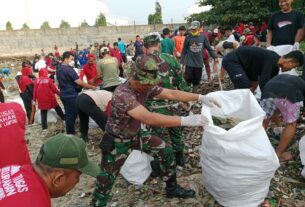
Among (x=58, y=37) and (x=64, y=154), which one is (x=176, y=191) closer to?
(x=64, y=154)

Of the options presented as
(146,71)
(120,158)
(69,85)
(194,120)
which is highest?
(146,71)

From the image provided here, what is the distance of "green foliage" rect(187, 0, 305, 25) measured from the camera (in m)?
14.2

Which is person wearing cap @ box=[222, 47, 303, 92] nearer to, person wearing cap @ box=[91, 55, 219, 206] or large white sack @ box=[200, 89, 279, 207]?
large white sack @ box=[200, 89, 279, 207]

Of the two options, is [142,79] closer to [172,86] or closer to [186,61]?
[172,86]

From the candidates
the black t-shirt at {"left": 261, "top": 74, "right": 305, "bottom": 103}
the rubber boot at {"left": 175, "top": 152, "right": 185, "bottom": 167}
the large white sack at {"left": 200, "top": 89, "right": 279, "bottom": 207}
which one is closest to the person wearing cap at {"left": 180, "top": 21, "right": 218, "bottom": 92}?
the rubber boot at {"left": 175, "top": 152, "right": 185, "bottom": 167}

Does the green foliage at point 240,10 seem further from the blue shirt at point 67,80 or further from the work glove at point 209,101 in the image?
the work glove at point 209,101

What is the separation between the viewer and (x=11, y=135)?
241 centimetres

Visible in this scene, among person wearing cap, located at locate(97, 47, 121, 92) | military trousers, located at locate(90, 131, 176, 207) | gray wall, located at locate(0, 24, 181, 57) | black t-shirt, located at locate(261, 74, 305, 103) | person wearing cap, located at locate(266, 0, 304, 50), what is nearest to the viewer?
military trousers, located at locate(90, 131, 176, 207)

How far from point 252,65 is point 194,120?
6.10ft

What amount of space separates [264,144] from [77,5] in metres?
56.4

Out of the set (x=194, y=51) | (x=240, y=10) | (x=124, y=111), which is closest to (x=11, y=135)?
(x=124, y=111)

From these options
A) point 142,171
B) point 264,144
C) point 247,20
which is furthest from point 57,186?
point 247,20

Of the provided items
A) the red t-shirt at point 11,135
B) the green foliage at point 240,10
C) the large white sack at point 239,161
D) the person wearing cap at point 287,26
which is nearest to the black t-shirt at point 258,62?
the person wearing cap at point 287,26

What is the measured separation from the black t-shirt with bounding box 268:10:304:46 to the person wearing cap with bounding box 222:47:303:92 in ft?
2.63
